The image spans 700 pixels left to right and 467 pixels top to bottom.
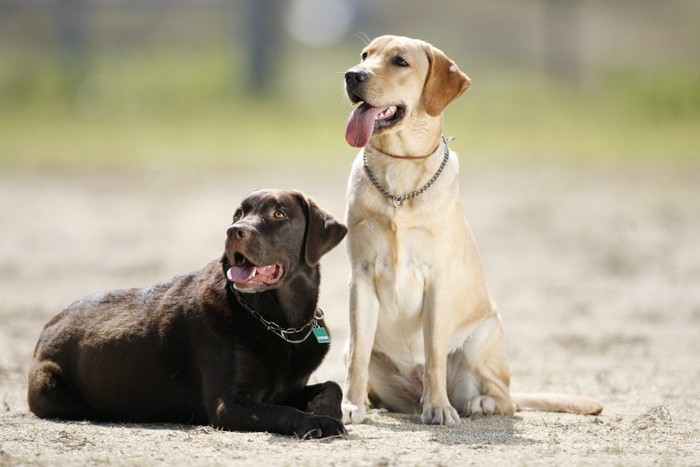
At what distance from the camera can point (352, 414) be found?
6633 mm

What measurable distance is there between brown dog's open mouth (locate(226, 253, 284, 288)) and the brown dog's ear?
0.64 feet

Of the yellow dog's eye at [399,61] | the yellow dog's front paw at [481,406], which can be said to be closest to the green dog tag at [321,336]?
the yellow dog's front paw at [481,406]

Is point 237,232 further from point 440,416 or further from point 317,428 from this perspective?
point 440,416

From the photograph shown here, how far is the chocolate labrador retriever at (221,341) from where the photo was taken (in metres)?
6.34

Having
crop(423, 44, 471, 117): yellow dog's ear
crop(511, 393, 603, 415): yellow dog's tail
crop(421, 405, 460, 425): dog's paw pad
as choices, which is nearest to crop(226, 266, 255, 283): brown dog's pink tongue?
crop(421, 405, 460, 425): dog's paw pad

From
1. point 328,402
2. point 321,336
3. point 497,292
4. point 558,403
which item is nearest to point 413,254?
point 321,336

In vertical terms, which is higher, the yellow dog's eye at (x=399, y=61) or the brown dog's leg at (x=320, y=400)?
the yellow dog's eye at (x=399, y=61)

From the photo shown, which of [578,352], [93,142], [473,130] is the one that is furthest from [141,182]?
[578,352]

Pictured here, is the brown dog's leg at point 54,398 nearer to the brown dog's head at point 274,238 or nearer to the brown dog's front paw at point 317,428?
the brown dog's head at point 274,238

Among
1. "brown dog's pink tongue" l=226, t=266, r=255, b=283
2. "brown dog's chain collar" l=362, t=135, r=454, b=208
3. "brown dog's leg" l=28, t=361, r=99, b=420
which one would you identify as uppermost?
"brown dog's chain collar" l=362, t=135, r=454, b=208

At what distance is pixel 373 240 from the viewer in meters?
6.75

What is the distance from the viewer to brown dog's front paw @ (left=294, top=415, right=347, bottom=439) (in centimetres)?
605

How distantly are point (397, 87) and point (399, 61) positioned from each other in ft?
0.54

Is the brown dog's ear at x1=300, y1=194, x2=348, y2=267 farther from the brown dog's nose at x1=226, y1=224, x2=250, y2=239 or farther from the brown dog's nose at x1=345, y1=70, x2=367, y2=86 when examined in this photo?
the brown dog's nose at x1=345, y1=70, x2=367, y2=86
